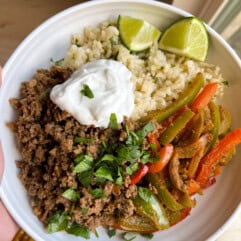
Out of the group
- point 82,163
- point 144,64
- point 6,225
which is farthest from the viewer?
point 144,64

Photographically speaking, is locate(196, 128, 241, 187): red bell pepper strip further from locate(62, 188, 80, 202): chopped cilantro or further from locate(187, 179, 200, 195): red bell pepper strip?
locate(62, 188, 80, 202): chopped cilantro

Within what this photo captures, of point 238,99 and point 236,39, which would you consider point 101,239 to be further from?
point 236,39

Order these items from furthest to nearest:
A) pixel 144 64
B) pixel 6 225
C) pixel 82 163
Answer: pixel 144 64, pixel 6 225, pixel 82 163

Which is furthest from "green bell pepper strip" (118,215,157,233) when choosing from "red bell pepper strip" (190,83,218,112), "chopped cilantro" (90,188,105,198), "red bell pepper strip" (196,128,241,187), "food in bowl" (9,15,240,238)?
"red bell pepper strip" (190,83,218,112)

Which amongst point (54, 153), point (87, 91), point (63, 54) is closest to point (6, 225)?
point (54, 153)

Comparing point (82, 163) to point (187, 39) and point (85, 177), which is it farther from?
point (187, 39)
